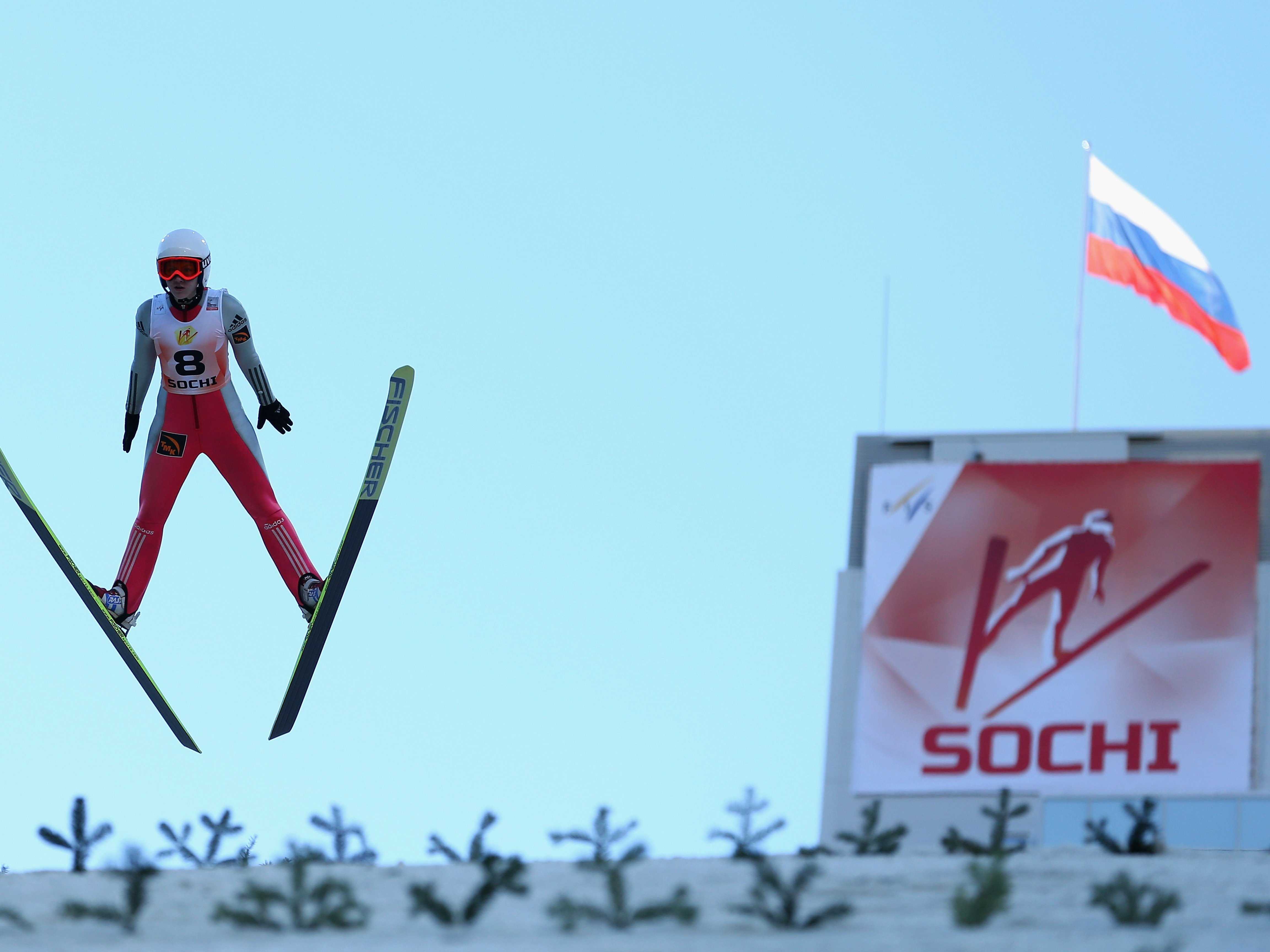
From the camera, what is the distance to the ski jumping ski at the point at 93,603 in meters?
15.1

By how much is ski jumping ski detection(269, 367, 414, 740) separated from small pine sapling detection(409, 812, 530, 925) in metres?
5.14

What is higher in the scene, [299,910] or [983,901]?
[983,901]

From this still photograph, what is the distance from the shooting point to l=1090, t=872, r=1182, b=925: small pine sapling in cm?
797

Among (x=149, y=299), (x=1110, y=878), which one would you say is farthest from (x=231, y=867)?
(x=149, y=299)

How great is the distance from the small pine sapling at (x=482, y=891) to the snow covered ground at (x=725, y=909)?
0.06 m

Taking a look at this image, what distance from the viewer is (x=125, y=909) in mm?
9023

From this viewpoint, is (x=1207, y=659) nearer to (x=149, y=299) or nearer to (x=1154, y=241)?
(x=1154, y=241)

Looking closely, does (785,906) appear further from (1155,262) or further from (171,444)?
(1155,262)

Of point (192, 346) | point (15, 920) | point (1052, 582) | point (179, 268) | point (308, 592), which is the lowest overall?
point (15, 920)

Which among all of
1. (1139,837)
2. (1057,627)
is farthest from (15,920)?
(1057,627)

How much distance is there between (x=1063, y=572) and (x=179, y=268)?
24.2m

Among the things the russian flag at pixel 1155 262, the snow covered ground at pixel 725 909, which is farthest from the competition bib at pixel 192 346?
the russian flag at pixel 1155 262

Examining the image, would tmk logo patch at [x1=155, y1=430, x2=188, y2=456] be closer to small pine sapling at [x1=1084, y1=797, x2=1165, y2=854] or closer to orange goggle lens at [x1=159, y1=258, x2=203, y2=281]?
orange goggle lens at [x1=159, y1=258, x2=203, y2=281]

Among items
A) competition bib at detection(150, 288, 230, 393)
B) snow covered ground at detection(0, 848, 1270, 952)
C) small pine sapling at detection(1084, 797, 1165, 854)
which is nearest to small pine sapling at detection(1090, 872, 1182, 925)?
snow covered ground at detection(0, 848, 1270, 952)
